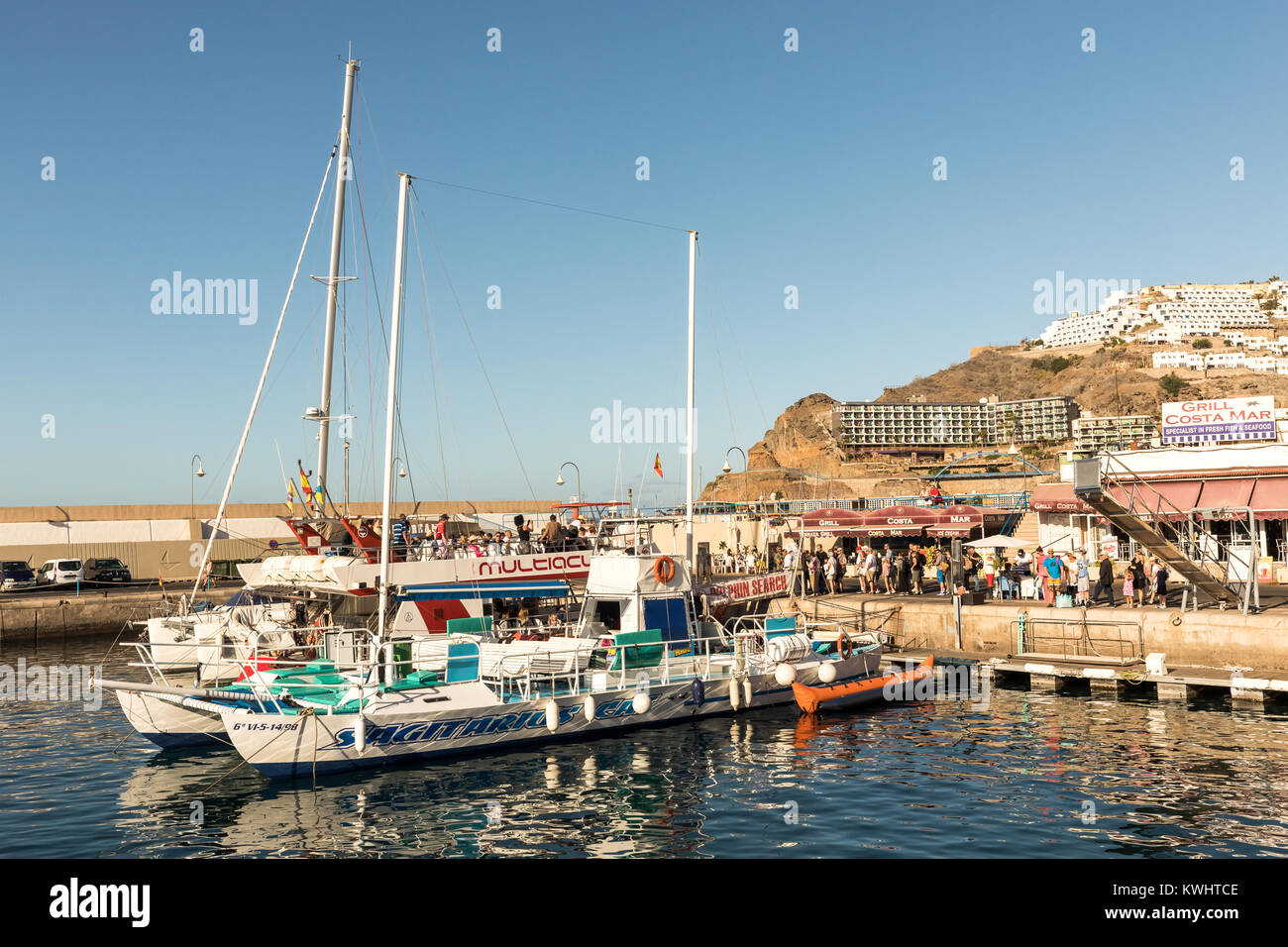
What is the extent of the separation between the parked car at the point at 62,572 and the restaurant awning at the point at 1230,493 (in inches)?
2029

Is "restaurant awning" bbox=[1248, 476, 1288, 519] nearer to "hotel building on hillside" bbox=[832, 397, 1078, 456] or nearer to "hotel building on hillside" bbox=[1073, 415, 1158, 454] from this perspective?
"hotel building on hillside" bbox=[1073, 415, 1158, 454]

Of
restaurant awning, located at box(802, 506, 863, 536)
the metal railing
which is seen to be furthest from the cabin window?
restaurant awning, located at box(802, 506, 863, 536)

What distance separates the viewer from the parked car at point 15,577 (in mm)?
48906

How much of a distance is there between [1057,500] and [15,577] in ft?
168

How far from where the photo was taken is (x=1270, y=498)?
102ft

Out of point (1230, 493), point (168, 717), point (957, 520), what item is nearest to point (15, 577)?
point (168, 717)

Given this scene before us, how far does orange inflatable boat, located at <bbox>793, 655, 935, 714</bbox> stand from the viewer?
78.0 ft

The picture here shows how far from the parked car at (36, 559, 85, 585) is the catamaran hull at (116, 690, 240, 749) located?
1335 inches

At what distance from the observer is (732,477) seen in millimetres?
136375

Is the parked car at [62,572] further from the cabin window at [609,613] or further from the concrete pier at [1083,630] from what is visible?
the concrete pier at [1083,630]

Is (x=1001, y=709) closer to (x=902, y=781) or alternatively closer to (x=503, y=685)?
(x=902, y=781)
